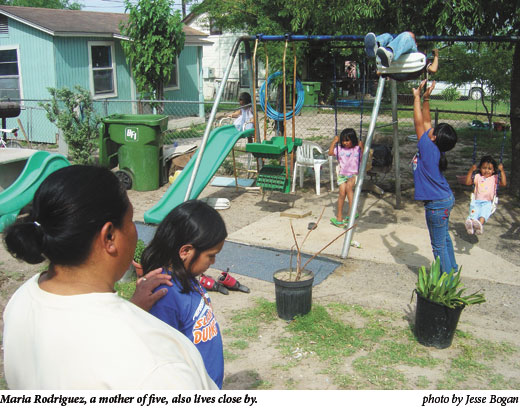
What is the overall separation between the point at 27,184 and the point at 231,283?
154 inches

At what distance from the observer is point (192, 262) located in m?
2.28

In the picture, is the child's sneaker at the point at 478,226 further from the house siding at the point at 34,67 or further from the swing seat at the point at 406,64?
the house siding at the point at 34,67

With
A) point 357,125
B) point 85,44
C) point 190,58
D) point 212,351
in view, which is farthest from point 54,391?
point 190,58

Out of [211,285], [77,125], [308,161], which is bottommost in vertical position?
[211,285]

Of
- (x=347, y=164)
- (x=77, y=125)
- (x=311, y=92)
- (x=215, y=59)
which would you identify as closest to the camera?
(x=347, y=164)

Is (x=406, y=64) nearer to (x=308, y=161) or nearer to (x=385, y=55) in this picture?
(x=385, y=55)

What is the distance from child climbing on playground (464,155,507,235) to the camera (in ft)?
20.7

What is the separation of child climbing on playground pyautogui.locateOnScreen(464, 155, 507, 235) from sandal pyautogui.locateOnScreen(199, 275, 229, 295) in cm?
310

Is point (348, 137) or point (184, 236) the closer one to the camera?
point (184, 236)

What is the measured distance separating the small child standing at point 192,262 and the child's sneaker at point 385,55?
12.2 feet

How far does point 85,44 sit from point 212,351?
47.5 ft

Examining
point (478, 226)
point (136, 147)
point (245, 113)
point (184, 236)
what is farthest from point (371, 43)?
point (136, 147)

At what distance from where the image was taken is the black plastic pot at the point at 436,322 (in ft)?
13.4

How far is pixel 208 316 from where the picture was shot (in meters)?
2.30
